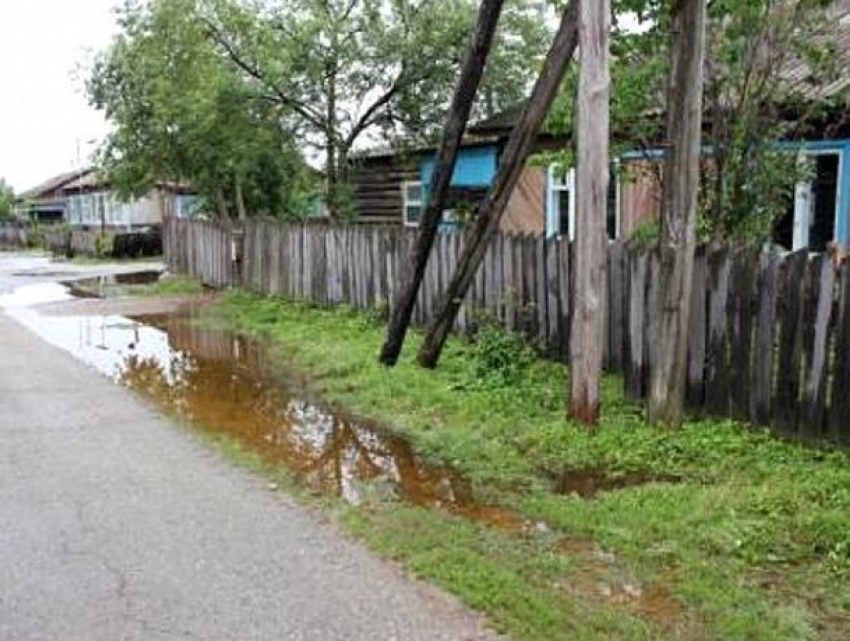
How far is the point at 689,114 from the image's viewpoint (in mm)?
7180

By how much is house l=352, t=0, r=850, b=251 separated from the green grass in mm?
3362

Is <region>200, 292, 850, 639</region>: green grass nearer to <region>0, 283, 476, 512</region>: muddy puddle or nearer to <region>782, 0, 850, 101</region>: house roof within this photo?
<region>0, 283, 476, 512</region>: muddy puddle

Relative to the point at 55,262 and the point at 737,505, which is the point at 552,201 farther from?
the point at 55,262

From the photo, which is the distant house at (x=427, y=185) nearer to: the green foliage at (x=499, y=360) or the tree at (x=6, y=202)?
the green foliage at (x=499, y=360)

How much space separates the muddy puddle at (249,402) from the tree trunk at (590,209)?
1469 millimetres

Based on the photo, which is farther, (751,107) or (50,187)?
(50,187)

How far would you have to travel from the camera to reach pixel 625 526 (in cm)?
550

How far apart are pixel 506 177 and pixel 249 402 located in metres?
3.44

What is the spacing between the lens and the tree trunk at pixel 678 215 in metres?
7.14

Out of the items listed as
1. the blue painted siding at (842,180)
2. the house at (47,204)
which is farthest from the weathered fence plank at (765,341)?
the house at (47,204)

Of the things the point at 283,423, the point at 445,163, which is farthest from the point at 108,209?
the point at 283,423

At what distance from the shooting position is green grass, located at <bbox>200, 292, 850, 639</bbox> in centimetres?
434

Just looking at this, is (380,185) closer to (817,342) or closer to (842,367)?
(817,342)

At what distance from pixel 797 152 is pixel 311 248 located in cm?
883
